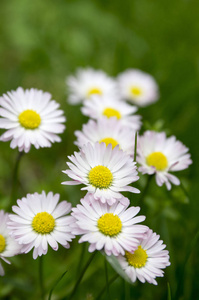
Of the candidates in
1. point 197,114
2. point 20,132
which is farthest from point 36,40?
point 20,132

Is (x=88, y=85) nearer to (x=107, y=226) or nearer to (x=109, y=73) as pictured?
(x=109, y=73)

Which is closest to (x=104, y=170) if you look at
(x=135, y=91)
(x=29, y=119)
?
(x=29, y=119)

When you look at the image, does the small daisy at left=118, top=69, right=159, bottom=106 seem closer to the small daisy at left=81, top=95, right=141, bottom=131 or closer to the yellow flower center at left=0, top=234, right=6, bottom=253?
the small daisy at left=81, top=95, right=141, bottom=131

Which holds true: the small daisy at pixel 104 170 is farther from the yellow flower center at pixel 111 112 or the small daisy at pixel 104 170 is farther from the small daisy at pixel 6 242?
the yellow flower center at pixel 111 112

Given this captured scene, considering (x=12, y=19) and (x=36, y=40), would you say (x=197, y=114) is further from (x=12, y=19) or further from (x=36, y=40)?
(x=12, y=19)

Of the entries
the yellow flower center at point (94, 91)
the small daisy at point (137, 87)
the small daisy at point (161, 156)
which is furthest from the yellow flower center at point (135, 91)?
the small daisy at point (161, 156)

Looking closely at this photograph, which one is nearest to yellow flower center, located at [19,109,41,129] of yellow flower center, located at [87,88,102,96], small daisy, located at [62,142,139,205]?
small daisy, located at [62,142,139,205]
